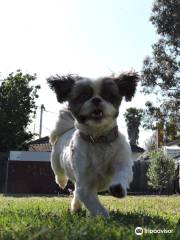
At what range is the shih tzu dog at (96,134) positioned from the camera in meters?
5.63

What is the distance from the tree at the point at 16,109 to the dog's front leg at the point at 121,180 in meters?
28.5

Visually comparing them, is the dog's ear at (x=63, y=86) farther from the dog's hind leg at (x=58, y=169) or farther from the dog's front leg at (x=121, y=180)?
the dog's hind leg at (x=58, y=169)

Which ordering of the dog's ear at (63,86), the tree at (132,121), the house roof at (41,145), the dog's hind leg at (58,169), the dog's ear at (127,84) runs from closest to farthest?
the dog's ear at (127,84) → the dog's ear at (63,86) → the dog's hind leg at (58,169) → the house roof at (41,145) → the tree at (132,121)

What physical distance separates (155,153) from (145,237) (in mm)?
27106

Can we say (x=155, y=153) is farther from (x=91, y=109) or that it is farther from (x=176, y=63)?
(x=91, y=109)

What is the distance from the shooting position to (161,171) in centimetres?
2948

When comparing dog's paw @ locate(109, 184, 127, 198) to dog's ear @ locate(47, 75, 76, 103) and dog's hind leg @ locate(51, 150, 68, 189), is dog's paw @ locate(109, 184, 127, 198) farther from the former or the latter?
dog's hind leg @ locate(51, 150, 68, 189)

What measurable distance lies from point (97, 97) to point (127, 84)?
0.61 meters

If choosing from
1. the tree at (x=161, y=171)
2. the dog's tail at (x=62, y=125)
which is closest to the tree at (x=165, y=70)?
the tree at (x=161, y=171)

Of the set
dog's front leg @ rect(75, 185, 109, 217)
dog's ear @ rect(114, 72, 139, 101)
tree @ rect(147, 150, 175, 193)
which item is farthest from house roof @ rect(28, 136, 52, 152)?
dog's front leg @ rect(75, 185, 109, 217)

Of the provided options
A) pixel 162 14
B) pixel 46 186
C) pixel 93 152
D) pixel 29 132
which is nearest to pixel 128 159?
pixel 93 152

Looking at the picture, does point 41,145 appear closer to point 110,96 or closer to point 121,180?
point 110,96

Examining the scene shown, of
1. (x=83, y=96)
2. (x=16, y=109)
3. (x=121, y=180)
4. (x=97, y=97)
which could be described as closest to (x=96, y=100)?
(x=97, y=97)

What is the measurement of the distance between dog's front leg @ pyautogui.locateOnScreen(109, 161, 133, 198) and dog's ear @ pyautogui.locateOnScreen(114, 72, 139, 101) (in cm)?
75
